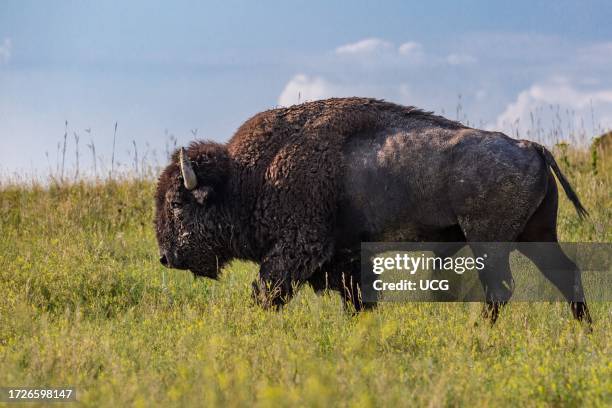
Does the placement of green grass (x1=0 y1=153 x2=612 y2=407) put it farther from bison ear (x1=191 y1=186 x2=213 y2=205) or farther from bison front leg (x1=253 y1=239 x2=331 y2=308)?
bison ear (x1=191 y1=186 x2=213 y2=205)

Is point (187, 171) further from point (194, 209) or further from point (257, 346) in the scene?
point (257, 346)

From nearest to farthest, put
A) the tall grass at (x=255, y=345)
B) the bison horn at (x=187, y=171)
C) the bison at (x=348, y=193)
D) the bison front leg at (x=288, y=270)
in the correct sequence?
the tall grass at (x=255, y=345) → the bison at (x=348, y=193) → the bison front leg at (x=288, y=270) → the bison horn at (x=187, y=171)

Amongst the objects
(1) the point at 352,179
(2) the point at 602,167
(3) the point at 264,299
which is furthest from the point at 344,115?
(2) the point at 602,167

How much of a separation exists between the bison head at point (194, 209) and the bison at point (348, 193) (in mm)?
13

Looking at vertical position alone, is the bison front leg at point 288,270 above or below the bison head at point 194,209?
below

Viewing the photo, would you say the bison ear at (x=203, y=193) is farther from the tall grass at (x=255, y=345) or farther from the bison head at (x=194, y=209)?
the tall grass at (x=255, y=345)

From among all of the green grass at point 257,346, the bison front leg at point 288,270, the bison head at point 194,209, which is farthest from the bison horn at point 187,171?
the green grass at point 257,346

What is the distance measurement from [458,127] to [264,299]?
2410 mm

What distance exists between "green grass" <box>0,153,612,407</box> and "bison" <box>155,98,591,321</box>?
20.3 inches

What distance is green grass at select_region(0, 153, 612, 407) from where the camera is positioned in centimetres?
479

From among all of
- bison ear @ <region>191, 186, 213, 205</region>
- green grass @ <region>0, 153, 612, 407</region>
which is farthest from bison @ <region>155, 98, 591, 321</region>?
green grass @ <region>0, 153, 612, 407</region>

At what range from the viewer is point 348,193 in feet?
24.9

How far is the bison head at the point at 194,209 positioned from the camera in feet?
26.6

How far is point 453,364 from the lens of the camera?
5398 mm
